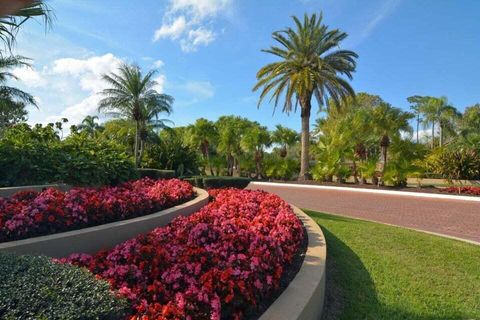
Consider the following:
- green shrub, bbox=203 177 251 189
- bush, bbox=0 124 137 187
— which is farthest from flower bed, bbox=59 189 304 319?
green shrub, bbox=203 177 251 189

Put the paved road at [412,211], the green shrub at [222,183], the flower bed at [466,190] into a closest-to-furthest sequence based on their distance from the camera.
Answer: the paved road at [412,211]
the green shrub at [222,183]
the flower bed at [466,190]

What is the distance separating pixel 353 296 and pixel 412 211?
29.6ft

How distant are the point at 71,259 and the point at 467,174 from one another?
69.7 ft

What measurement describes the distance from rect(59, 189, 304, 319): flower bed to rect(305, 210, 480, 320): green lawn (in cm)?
80

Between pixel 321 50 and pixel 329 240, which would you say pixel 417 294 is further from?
pixel 321 50

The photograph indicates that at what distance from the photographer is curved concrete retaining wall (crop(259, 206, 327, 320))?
276cm

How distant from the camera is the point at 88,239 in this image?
4.12m

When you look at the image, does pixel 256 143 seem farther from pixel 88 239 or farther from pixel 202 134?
pixel 88 239

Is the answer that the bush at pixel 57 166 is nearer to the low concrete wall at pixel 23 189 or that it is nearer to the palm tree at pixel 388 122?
the low concrete wall at pixel 23 189

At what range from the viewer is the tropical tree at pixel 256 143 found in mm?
32938

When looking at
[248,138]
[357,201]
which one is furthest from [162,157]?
[248,138]

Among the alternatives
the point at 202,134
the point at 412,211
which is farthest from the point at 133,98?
the point at 412,211

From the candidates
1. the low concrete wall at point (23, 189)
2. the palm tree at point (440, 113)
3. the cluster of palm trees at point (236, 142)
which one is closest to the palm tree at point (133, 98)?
the cluster of palm trees at point (236, 142)

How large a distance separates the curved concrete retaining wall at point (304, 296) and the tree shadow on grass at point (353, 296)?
303 millimetres
